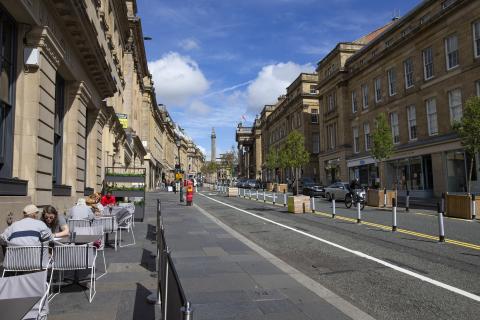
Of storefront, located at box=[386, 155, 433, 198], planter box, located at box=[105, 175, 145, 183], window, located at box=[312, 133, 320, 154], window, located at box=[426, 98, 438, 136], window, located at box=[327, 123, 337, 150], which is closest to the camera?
planter box, located at box=[105, 175, 145, 183]

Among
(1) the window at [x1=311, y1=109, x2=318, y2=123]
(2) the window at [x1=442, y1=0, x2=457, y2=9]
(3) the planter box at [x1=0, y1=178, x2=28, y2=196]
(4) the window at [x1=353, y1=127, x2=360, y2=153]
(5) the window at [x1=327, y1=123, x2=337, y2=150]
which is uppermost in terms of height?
(2) the window at [x1=442, y1=0, x2=457, y2=9]

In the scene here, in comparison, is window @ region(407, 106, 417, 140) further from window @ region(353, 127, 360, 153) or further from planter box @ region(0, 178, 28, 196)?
planter box @ region(0, 178, 28, 196)

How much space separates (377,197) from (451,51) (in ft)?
42.6

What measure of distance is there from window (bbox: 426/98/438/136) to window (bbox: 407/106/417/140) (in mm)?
1797

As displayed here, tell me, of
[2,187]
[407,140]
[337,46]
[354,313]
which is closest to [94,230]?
[2,187]

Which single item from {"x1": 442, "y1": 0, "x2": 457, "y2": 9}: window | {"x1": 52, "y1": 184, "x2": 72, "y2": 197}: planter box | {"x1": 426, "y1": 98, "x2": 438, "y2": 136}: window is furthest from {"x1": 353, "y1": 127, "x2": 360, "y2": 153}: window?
{"x1": 52, "y1": 184, "x2": 72, "y2": 197}: planter box

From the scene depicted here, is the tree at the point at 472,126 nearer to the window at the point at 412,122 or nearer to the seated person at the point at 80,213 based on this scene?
the window at the point at 412,122

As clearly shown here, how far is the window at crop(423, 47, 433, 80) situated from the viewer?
33.2 m

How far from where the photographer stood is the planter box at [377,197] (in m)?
25.7

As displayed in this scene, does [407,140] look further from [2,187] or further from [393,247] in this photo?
[2,187]

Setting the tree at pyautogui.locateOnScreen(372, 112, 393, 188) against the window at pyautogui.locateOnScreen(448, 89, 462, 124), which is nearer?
the tree at pyautogui.locateOnScreen(372, 112, 393, 188)

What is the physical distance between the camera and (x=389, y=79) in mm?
39719

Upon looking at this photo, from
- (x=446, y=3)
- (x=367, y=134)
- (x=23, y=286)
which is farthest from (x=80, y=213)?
(x=367, y=134)

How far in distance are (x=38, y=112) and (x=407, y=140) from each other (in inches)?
1231
